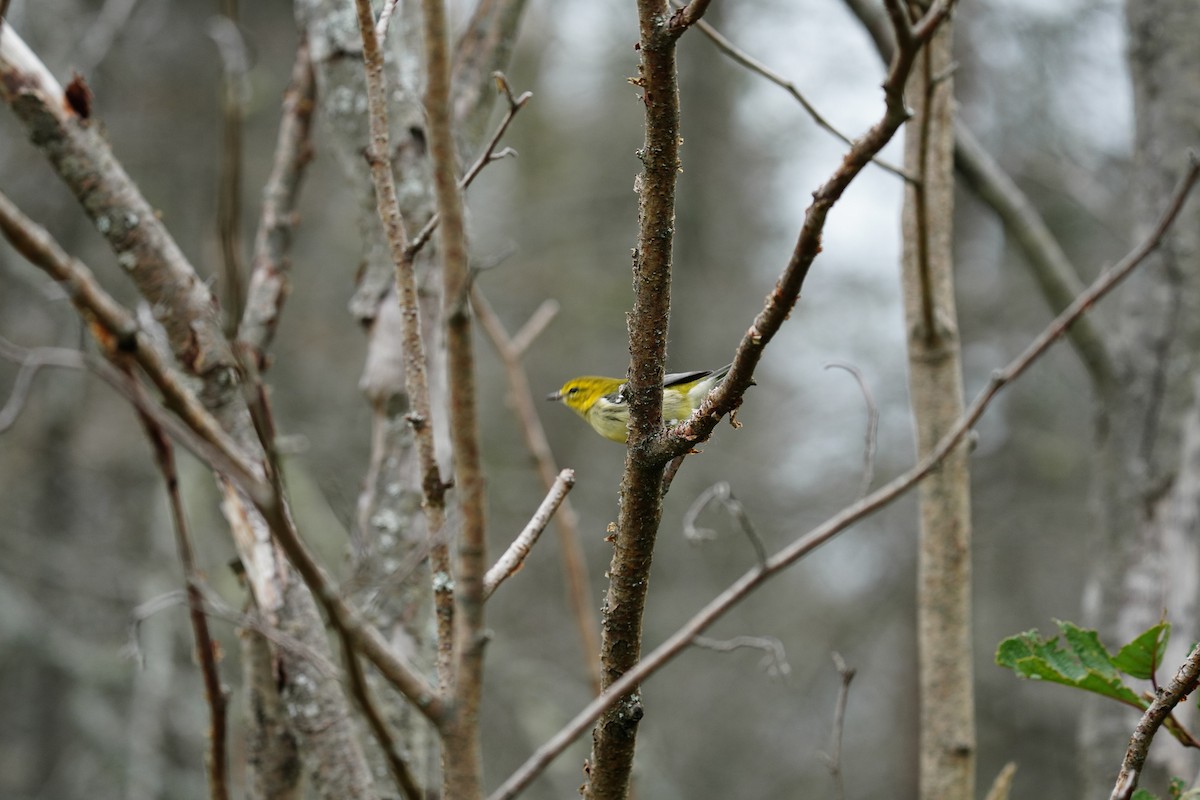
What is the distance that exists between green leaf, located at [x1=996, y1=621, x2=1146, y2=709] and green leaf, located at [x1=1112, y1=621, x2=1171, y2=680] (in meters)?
0.04

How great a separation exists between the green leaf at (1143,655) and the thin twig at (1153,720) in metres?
0.23

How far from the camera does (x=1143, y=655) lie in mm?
1483

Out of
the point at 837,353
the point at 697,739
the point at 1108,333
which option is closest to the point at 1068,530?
the point at 837,353

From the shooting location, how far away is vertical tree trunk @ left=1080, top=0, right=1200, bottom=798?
10.6 ft

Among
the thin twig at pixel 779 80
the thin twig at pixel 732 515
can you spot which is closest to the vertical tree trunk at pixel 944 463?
the thin twig at pixel 779 80

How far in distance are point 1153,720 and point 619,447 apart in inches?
357

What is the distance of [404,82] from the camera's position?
9.23 feet

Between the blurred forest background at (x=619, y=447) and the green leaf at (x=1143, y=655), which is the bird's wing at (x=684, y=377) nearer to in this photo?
the green leaf at (x=1143, y=655)

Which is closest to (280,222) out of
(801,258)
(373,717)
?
(801,258)

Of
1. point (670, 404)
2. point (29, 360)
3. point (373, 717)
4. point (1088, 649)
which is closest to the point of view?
point (373, 717)

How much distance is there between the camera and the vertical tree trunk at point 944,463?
7.43 ft

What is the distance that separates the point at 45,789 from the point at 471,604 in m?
7.29

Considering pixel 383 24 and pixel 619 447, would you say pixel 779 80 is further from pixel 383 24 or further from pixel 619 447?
pixel 619 447

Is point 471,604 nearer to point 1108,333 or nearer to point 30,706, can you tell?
point 1108,333
